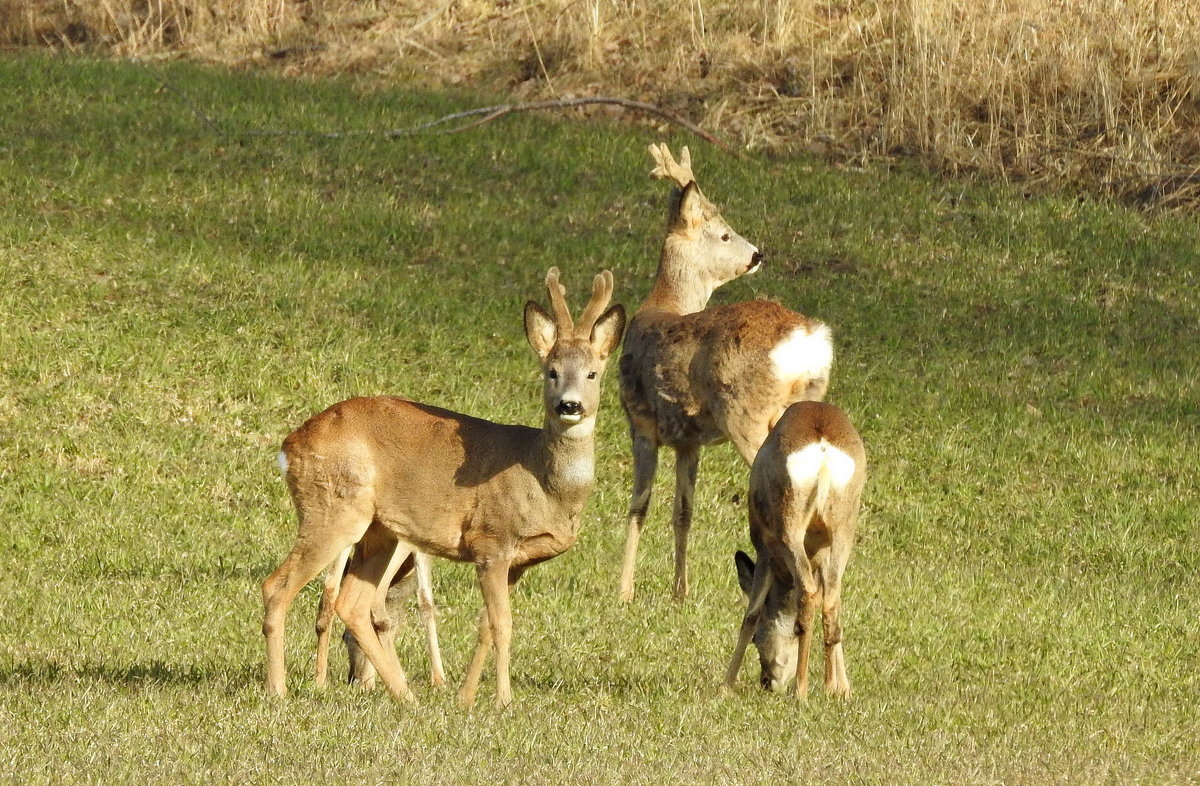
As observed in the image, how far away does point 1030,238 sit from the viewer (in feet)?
51.6

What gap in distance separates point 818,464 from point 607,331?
1.02 m

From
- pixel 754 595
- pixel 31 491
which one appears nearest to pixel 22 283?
pixel 31 491

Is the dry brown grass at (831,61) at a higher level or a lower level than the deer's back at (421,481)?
lower

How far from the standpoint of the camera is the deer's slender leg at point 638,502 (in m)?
9.27

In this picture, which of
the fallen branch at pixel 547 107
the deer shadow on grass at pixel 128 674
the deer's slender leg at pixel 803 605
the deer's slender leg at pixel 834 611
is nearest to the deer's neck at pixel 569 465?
the deer's slender leg at pixel 803 605

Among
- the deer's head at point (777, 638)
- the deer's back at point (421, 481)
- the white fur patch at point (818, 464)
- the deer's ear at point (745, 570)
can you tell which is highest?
the deer's back at point (421, 481)

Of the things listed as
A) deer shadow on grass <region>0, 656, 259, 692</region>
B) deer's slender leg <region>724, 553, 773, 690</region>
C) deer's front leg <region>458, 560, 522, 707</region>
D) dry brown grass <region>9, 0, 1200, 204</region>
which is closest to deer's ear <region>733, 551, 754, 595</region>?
deer's slender leg <region>724, 553, 773, 690</region>

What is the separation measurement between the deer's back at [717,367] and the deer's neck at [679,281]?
60 centimetres

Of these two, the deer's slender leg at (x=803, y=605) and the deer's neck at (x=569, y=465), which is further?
the deer's slender leg at (x=803, y=605)

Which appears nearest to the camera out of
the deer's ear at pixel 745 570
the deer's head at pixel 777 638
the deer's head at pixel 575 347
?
the deer's head at pixel 575 347

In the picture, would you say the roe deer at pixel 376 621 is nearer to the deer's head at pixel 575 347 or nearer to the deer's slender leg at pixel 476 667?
the deer's slender leg at pixel 476 667

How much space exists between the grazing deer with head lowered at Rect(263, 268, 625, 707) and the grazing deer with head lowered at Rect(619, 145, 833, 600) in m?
2.46

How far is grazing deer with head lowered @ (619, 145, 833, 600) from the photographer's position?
29.5ft

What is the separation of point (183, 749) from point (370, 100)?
13.8 m
